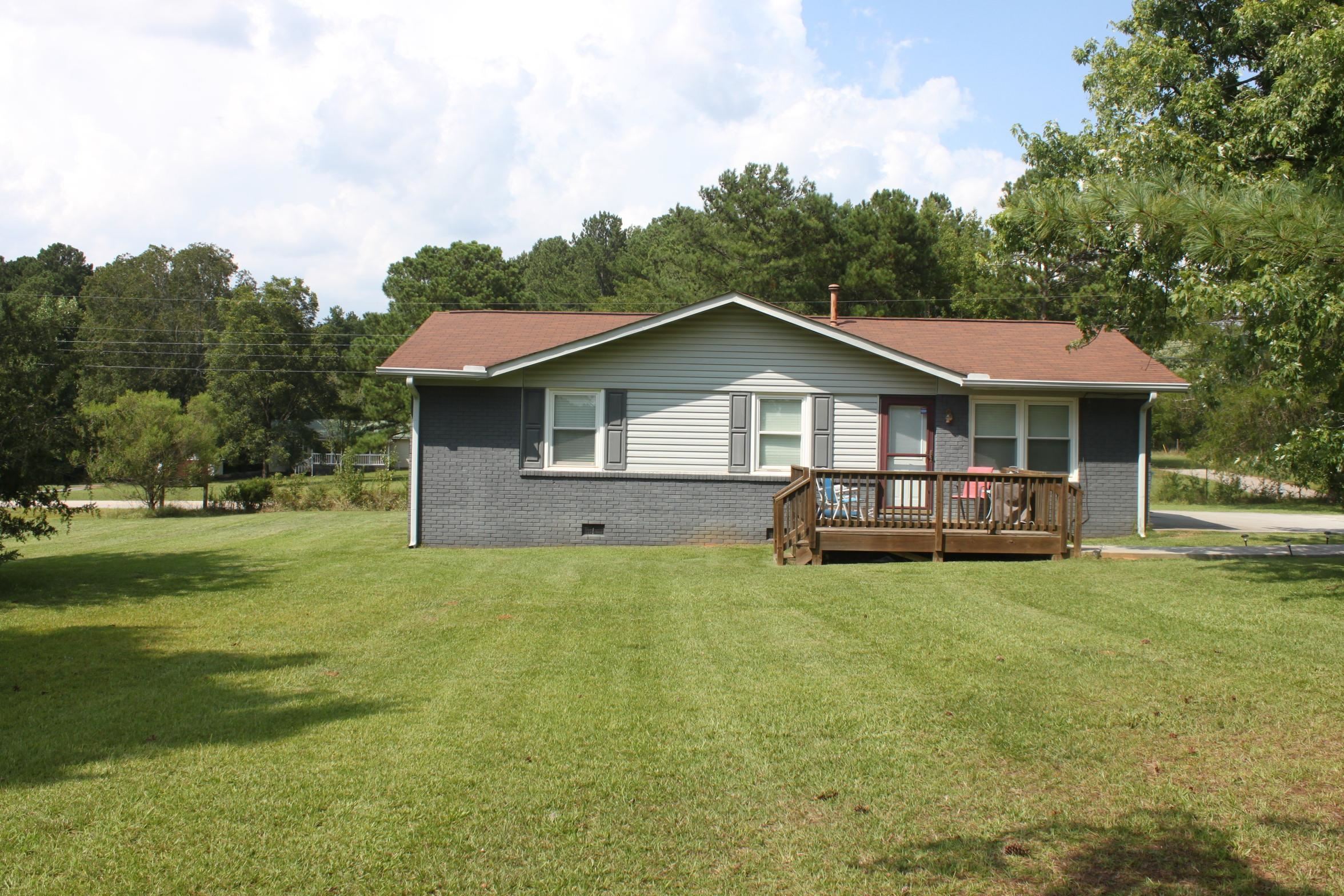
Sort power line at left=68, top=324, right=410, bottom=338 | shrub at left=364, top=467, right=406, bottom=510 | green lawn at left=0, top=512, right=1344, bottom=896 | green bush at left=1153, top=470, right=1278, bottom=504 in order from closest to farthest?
green lawn at left=0, top=512, right=1344, bottom=896
shrub at left=364, top=467, right=406, bottom=510
green bush at left=1153, top=470, right=1278, bottom=504
power line at left=68, top=324, right=410, bottom=338

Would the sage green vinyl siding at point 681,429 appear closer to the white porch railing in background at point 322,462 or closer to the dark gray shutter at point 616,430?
the dark gray shutter at point 616,430

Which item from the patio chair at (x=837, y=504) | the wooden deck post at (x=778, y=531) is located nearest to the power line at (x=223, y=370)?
the patio chair at (x=837, y=504)

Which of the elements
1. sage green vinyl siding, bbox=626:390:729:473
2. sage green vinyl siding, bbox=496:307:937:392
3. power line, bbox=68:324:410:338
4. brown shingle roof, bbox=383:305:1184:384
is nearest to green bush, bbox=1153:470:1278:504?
brown shingle roof, bbox=383:305:1184:384

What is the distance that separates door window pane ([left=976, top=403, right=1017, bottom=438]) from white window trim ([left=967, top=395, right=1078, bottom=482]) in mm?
47

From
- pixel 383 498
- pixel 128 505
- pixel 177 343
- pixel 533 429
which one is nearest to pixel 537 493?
pixel 533 429

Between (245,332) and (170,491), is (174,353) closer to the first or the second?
(245,332)

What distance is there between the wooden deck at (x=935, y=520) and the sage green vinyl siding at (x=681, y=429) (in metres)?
2.68

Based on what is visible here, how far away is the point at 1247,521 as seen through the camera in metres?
21.4

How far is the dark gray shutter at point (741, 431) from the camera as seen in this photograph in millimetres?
15742

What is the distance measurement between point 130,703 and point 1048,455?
44.8ft

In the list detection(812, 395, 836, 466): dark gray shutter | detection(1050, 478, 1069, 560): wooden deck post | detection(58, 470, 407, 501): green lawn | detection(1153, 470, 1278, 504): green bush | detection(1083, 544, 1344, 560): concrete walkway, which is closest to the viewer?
detection(1083, 544, 1344, 560): concrete walkway

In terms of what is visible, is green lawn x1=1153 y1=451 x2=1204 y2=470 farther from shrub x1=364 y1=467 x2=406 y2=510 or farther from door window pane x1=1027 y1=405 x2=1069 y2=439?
shrub x1=364 y1=467 x2=406 y2=510

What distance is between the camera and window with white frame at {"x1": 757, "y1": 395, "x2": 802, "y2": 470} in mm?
15805

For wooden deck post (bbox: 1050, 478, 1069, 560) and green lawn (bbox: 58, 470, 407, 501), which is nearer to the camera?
wooden deck post (bbox: 1050, 478, 1069, 560)
